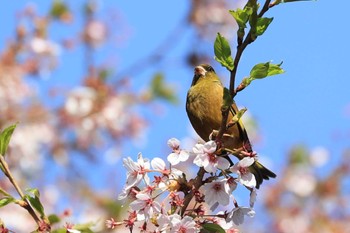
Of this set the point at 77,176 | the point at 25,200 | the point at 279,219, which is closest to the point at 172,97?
the point at 77,176

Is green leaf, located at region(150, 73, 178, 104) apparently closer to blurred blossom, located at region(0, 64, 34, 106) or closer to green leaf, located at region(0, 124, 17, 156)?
blurred blossom, located at region(0, 64, 34, 106)

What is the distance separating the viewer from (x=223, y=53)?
1.90 meters

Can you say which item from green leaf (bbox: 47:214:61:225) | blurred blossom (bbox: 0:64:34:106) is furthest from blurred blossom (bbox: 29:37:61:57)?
green leaf (bbox: 47:214:61:225)

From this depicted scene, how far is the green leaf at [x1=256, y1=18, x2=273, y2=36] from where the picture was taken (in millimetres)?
1783

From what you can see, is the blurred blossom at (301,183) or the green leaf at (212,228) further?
the blurred blossom at (301,183)

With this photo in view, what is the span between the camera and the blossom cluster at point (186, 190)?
194 centimetres

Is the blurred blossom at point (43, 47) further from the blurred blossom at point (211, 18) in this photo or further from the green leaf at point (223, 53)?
the green leaf at point (223, 53)

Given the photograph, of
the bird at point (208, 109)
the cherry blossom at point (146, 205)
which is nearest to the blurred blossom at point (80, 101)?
the bird at point (208, 109)

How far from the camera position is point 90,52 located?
630cm

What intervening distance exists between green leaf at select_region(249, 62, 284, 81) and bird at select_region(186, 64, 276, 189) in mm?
880

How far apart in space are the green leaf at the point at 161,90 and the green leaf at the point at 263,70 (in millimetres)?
3979

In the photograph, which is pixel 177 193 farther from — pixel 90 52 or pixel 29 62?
pixel 90 52

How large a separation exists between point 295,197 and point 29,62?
298cm

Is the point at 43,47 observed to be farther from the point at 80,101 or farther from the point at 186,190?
the point at 186,190
